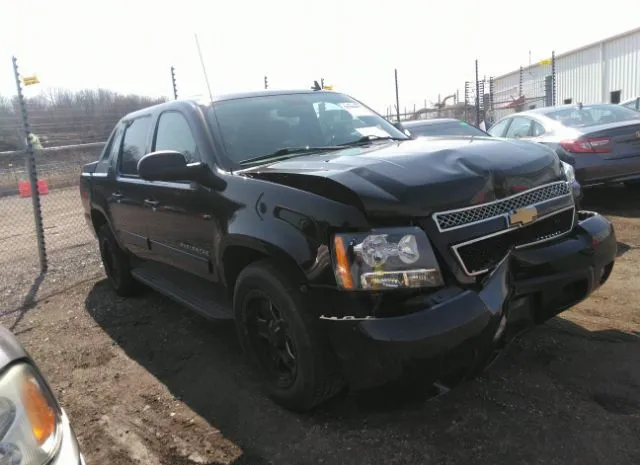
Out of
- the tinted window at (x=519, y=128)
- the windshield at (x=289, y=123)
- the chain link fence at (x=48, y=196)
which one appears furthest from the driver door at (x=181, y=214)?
the tinted window at (x=519, y=128)

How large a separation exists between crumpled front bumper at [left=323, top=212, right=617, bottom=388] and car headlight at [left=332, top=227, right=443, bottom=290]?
0.12m

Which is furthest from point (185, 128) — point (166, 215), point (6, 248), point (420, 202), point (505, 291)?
point (6, 248)

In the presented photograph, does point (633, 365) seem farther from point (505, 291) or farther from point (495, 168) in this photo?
point (495, 168)

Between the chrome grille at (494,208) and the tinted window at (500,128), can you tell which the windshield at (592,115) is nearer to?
the tinted window at (500,128)

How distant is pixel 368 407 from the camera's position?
2939mm

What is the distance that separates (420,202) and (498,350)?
2.59ft

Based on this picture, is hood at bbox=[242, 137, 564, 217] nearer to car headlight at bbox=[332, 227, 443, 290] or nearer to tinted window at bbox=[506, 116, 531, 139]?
car headlight at bbox=[332, 227, 443, 290]

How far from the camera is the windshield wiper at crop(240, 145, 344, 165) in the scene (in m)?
3.39

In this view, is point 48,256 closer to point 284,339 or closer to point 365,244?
point 284,339

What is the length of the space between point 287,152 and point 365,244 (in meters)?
1.30

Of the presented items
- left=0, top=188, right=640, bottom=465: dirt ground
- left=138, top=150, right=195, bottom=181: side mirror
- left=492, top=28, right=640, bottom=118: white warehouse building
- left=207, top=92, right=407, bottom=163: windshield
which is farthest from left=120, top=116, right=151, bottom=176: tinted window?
left=492, top=28, right=640, bottom=118: white warehouse building

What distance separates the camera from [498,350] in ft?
8.34

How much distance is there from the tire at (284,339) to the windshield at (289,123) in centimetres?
90

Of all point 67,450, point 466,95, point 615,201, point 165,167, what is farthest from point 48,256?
point 466,95
